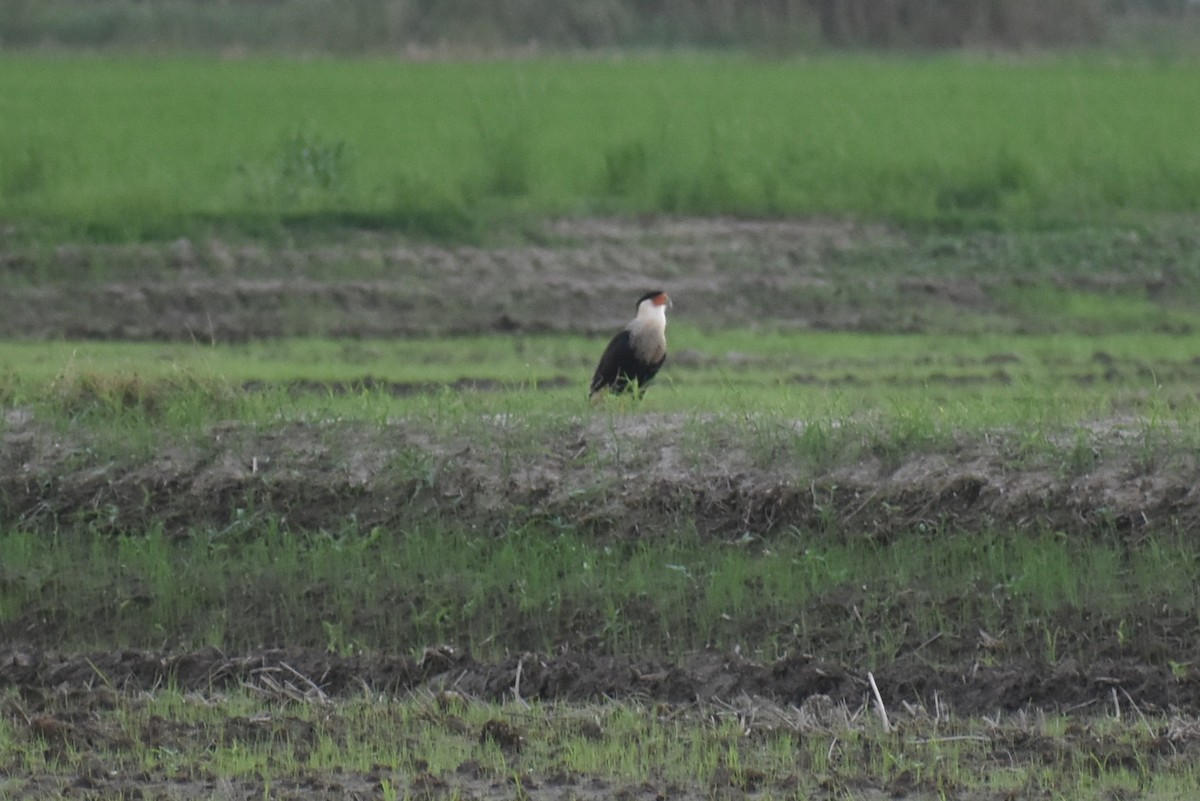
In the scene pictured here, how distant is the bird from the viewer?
9.53m

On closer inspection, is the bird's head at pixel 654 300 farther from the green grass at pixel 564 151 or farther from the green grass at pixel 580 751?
the green grass at pixel 564 151

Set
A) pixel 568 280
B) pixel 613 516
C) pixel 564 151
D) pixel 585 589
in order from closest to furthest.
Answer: pixel 585 589 < pixel 613 516 < pixel 568 280 < pixel 564 151

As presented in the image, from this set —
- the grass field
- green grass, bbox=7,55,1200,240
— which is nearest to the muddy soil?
the grass field

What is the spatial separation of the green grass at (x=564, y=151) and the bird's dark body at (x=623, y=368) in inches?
248

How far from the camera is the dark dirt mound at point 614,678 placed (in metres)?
6.39

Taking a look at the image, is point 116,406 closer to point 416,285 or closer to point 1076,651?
point 1076,651

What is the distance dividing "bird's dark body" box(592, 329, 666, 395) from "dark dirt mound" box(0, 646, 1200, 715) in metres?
2.88

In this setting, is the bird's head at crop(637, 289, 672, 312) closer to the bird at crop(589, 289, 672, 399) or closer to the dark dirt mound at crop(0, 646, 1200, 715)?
the bird at crop(589, 289, 672, 399)

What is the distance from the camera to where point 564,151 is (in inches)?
720

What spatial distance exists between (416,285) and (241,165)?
3.31 metres

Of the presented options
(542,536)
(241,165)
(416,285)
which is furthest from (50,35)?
(542,536)

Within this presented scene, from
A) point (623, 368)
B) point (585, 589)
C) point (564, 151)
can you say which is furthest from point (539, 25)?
point (585, 589)

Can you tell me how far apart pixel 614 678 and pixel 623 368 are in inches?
127

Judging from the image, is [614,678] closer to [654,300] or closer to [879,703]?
[879,703]
